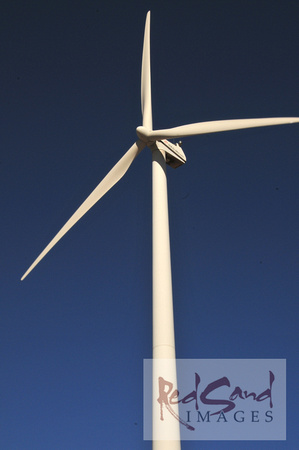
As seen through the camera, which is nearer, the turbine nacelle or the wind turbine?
the wind turbine

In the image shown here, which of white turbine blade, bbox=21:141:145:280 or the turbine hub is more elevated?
the turbine hub

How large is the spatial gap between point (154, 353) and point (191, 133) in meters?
8.70

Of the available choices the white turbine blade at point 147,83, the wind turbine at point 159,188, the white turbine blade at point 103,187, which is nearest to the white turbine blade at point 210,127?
the wind turbine at point 159,188

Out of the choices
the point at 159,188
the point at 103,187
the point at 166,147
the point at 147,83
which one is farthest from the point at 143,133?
the point at 147,83

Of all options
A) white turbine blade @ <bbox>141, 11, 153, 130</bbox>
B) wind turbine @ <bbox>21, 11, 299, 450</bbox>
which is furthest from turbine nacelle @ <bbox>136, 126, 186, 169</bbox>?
white turbine blade @ <bbox>141, 11, 153, 130</bbox>

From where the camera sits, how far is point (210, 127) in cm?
2011

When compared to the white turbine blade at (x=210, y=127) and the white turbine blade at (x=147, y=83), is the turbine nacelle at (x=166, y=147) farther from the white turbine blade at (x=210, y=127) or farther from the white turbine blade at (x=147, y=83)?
the white turbine blade at (x=147, y=83)

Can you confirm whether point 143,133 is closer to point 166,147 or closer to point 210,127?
point 166,147

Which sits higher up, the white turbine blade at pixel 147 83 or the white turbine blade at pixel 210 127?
the white turbine blade at pixel 147 83

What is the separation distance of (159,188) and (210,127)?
3628 mm

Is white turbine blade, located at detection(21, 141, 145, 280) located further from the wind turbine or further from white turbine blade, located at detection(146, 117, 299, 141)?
white turbine blade, located at detection(146, 117, 299, 141)

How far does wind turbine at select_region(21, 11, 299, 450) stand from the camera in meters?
14.7

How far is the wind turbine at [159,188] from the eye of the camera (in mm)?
14689

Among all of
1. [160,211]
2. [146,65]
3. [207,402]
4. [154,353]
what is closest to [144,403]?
[207,402]
